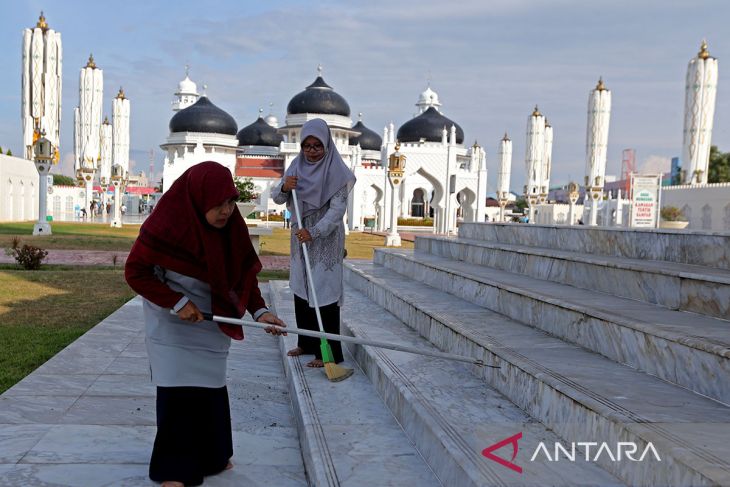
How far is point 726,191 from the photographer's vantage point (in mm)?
24281

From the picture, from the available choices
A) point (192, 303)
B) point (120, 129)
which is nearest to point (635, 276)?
point (192, 303)

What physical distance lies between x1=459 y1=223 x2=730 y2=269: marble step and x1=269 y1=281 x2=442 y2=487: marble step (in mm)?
2247

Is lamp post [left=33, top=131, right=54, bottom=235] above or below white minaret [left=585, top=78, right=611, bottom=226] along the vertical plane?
below

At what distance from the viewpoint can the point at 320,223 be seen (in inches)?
145

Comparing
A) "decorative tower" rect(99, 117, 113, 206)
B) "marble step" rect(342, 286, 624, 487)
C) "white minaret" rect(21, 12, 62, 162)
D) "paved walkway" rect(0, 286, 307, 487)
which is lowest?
"paved walkway" rect(0, 286, 307, 487)

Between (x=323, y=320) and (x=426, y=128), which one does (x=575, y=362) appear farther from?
(x=426, y=128)

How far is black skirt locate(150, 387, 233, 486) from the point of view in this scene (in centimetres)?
242

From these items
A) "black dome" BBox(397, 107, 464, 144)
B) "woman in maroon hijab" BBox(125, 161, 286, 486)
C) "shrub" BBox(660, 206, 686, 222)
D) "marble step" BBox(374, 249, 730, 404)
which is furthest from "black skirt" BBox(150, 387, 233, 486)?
"black dome" BBox(397, 107, 464, 144)

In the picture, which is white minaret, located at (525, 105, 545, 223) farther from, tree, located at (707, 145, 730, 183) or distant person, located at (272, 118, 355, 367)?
distant person, located at (272, 118, 355, 367)

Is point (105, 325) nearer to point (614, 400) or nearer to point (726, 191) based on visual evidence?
point (614, 400)

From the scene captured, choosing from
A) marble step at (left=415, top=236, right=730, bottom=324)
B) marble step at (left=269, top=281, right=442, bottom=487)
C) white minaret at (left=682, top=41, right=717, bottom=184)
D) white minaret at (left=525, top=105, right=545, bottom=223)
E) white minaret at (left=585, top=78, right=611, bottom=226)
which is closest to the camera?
marble step at (left=269, top=281, right=442, bottom=487)

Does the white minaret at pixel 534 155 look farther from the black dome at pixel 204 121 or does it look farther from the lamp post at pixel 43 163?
the lamp post at pixel 43 163

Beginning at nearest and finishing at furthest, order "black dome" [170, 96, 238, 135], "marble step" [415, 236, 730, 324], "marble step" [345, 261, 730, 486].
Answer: "marble step" [345, 261, 730, 486]
"marble step" [415, 236, 730, 324]
"black dome" [170, 96, 238, 135]

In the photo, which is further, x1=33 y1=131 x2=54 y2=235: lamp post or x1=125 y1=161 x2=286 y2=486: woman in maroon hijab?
x1=33 y1=131 x2=54 y2=235: lamp post
